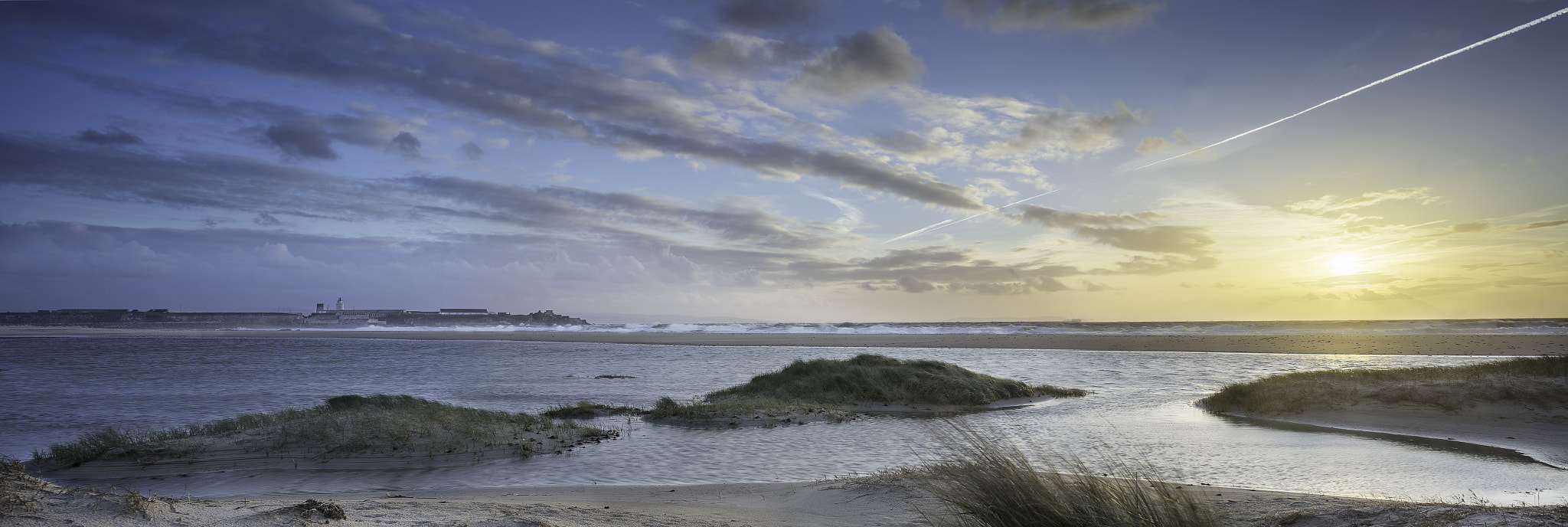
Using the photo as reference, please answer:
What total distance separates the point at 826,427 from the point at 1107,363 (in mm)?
31581

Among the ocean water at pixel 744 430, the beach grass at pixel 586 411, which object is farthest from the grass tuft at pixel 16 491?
the beach grass at pixel 586 411

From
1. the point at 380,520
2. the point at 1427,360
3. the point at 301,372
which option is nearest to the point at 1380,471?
the point at 380,520

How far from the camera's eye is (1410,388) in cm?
1980

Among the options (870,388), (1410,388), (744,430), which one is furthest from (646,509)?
(1410,388)

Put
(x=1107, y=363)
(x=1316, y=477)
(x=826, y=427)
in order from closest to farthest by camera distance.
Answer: (x=1316, y=477) → (x=826, y=427) → (x=1107, y=363)

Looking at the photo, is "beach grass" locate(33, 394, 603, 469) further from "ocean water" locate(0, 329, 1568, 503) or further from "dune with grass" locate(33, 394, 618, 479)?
"ocean water" locate(0, 329, 1568, 503)

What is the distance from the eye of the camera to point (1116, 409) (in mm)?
22359

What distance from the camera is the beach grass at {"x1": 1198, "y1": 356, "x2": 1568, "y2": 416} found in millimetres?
18125

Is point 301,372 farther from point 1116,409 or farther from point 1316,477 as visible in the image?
point 1316,477

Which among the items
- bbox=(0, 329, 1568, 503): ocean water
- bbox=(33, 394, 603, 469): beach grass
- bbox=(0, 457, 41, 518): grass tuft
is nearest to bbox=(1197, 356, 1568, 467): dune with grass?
bbox=(0, 329, 1568, 503): ocean water

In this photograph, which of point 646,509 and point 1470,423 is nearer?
point 646,509

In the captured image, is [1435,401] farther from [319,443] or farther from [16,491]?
[319,443]

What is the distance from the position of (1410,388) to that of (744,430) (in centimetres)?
1942

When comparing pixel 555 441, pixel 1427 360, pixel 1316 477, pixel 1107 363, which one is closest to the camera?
pixel 1316 477
